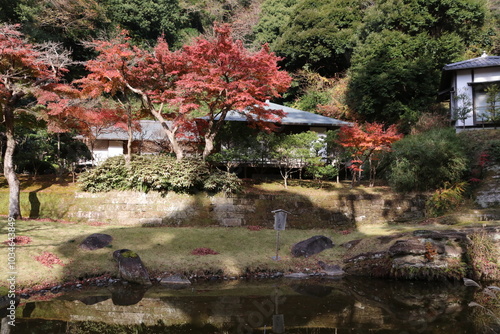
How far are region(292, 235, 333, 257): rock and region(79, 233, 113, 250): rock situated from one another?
21.3 feet

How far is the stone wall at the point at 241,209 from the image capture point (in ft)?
52.9

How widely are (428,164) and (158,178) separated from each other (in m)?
12.3

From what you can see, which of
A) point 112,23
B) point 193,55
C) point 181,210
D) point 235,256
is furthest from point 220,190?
point 112,23

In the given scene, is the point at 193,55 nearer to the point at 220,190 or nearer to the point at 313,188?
the point at 220,190

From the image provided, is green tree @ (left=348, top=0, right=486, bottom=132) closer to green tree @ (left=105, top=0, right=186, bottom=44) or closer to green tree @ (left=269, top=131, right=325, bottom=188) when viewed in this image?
green tree @ (left=269, top=131, right=325, bottom=188)

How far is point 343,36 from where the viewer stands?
30984mm

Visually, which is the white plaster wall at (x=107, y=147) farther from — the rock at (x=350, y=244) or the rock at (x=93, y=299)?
the rock at (x=350, y=244)

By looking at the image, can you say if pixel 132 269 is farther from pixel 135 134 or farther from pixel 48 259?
pixel 135 134

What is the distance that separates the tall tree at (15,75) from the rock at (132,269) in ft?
23.5

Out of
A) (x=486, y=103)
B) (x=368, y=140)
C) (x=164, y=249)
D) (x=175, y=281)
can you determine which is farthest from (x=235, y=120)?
(x=486, y=103)

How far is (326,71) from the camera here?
33.8m

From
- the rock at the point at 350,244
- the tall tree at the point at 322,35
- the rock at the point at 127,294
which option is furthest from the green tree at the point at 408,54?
the rock at the point at 127,294

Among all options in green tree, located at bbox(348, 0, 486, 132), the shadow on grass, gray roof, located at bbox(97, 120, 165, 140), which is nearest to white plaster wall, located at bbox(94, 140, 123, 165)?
gray roof, located at bbox(97, 120, 165, 140)

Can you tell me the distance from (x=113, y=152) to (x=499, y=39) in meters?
29.3
